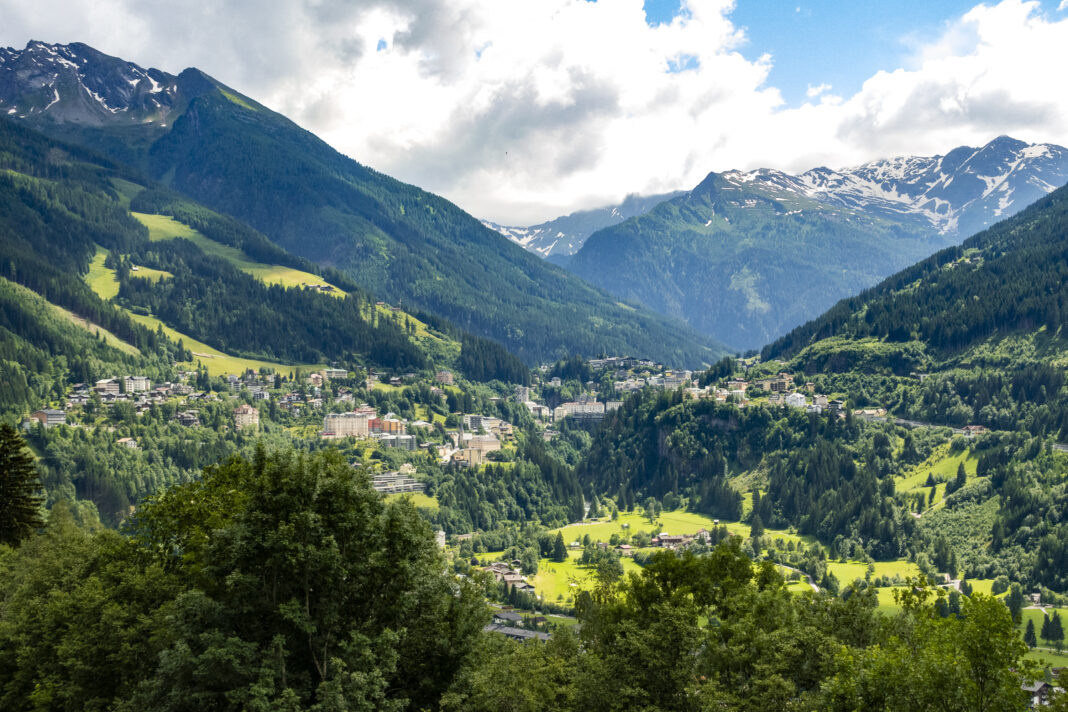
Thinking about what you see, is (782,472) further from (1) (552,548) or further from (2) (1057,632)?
(2) (1057,632)

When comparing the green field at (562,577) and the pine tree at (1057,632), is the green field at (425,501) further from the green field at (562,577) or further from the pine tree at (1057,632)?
the pine tree at (1057,632)

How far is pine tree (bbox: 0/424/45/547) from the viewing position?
203 ft

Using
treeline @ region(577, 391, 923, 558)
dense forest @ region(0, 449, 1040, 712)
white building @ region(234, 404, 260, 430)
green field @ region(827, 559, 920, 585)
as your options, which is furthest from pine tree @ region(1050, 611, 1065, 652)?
white building @ region(234, 404, 260, 430)

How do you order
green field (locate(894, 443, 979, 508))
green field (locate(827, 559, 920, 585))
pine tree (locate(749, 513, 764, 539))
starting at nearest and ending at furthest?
1. green field (locate(827, 559, 920, 585))
2. pine tree (locate(749, 513, 764, 539))
3. green field (locate(894, 443, 979, 508))

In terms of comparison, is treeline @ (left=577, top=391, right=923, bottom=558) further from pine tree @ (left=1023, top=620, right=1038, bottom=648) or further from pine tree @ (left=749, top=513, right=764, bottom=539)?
pine tree @ (left=1023, top=620, right=1038, bottom=648)

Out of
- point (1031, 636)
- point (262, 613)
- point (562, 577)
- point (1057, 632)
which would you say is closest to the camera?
point (262, 613)

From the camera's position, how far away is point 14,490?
62344 mm

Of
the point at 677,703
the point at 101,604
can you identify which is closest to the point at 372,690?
the point at 677,703

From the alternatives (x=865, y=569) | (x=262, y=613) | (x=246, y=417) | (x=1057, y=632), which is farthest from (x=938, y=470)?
(x=246, y=417)

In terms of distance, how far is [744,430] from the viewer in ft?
617

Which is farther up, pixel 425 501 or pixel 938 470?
pixel 938 470

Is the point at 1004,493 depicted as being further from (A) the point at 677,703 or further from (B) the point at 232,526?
(B) the point at 232,526

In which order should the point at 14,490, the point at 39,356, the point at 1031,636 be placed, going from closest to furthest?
the point at 14,490 < the point at 1031,636 < the point at 39,356

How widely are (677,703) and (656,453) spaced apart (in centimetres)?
16411
